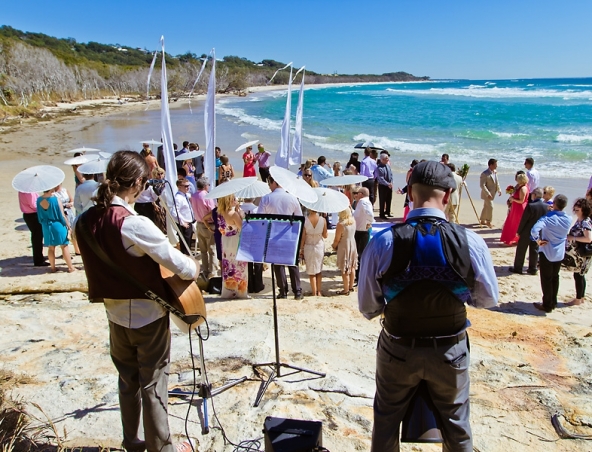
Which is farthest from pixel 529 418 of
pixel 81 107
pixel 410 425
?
pixel 81 107

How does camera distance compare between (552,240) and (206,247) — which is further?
(206,247)

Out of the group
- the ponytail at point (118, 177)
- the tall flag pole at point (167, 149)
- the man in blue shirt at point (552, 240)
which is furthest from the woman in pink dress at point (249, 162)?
the ponytail at point (118, 177)

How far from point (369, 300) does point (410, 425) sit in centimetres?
77

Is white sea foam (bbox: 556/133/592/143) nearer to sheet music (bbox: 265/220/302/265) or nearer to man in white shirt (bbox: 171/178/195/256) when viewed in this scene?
man in white shirt (bbox: 171/178/195/256)

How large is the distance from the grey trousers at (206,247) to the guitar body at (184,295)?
14.3ft

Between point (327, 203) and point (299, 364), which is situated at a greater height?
point (327, 203)

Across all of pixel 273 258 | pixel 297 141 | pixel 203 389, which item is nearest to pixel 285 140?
pixel 297 141

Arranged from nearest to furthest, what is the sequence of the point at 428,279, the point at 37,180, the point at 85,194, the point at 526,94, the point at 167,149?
the point at 428,279
the point at 37,180
the point at 85,194
the point at 167,149
the point at 526,94

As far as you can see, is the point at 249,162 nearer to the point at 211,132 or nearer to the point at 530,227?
the point at 211,132

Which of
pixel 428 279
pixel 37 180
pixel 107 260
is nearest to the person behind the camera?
pixel 428 279

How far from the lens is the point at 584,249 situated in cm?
615

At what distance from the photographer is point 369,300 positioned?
2.49 m

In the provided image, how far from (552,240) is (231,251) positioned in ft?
14.5

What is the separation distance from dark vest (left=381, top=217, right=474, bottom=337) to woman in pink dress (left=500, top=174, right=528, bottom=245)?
737cm
